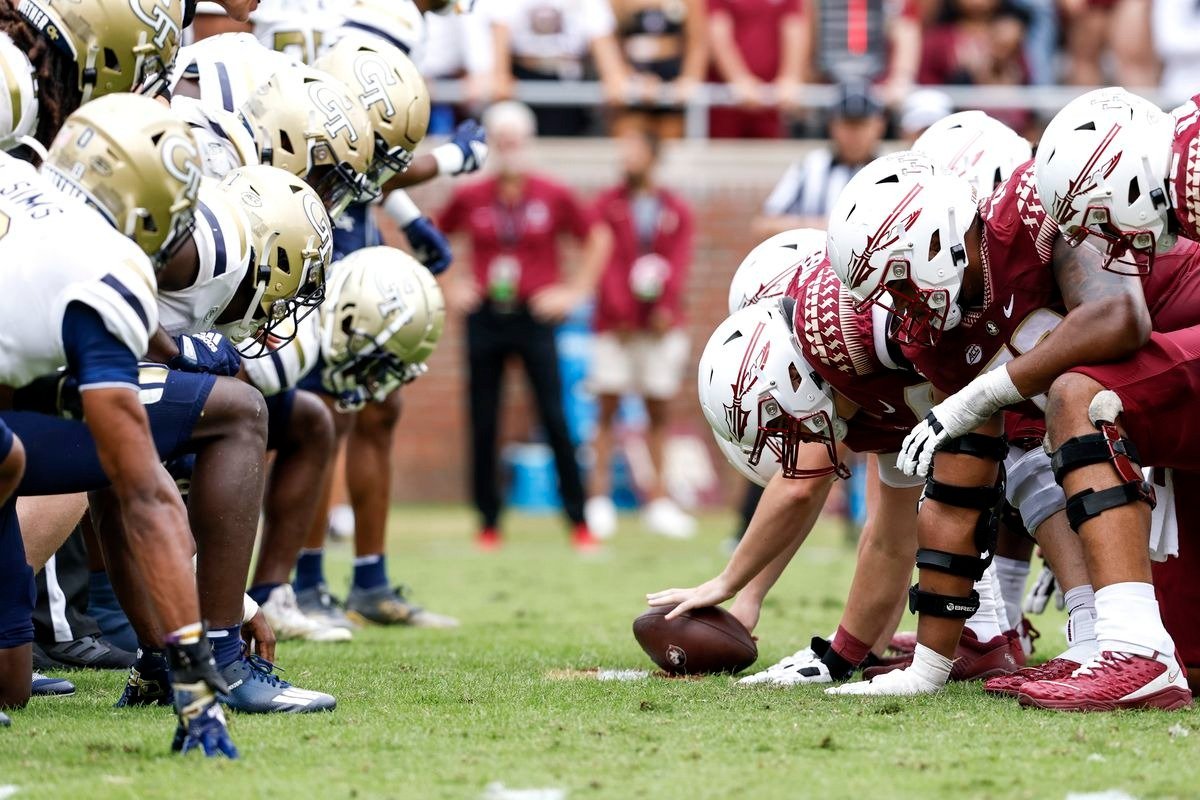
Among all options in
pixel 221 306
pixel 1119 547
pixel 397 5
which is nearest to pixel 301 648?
pixel 221 306

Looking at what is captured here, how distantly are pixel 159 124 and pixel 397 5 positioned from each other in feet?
9.40

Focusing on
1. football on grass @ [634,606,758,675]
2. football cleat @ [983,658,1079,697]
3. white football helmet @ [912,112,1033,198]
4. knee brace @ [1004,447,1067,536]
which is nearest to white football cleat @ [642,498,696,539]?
football on grass @ [634,606,758,675]

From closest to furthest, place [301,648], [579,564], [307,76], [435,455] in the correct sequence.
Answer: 1. [307,76]
2. [301,648]
3. [579,564]
4. [435,455]

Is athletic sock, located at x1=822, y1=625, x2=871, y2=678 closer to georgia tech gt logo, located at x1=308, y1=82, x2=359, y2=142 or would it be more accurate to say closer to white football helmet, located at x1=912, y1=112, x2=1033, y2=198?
white football helmet, located at x1=912, y1=112, x2=1033, y2=198

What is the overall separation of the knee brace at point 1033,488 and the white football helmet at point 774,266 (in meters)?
0.90

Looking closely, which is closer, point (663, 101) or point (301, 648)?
point (301, 648)

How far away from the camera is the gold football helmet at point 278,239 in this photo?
4.38 metres

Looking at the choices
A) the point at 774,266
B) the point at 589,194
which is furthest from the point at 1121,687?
the point at 589,194

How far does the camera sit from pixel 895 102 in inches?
519

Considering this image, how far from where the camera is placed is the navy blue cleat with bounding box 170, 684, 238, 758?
3633 mm

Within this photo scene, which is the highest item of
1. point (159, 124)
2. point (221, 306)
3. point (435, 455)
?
point (159, 124)

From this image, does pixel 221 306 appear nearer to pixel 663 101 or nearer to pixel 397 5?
pixel 397 5

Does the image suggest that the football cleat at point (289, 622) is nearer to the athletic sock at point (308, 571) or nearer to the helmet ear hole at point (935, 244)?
the athletic sock at point (308, 571)

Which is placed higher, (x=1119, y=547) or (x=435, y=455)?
(x=1119, y=547)
